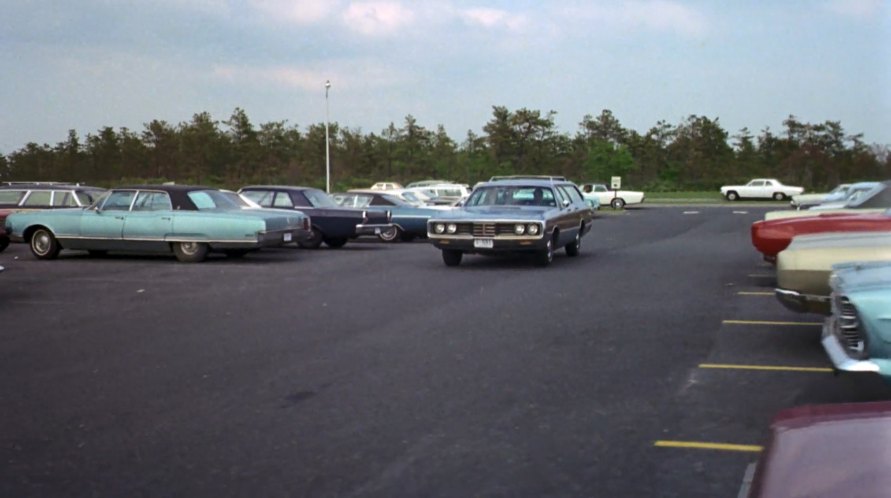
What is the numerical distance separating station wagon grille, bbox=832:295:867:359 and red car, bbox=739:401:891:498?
318 centimetres

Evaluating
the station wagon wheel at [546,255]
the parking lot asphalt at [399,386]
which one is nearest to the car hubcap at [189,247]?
the parking lot asphalt at [399,386]

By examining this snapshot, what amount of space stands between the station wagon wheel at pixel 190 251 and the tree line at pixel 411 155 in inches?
1387

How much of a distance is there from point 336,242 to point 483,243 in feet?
22.1

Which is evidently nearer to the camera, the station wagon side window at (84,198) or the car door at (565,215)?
the car door at (565,215)

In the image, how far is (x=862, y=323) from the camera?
5.46 meters

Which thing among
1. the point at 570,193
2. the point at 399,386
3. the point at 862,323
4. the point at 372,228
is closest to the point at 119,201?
the point at 372,228

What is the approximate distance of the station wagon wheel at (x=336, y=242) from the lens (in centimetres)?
2076

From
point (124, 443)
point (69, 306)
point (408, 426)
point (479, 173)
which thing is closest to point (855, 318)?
point (408, 426)

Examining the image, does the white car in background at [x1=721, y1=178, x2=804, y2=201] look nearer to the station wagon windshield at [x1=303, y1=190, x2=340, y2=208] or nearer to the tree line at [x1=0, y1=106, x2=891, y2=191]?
the tree line at [x1=0, y1=106, x2=891, y2=191]

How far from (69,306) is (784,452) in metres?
10.1

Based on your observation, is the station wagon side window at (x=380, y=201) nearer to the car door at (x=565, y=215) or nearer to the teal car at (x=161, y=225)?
the teal car at (x=161, y=225)

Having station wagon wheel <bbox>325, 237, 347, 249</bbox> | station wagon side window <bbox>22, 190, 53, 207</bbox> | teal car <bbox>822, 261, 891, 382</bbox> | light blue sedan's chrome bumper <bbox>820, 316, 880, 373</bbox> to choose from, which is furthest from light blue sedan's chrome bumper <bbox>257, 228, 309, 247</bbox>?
teal car <bbox>822, 261, 891, 382</bbox>

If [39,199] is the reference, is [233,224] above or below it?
below

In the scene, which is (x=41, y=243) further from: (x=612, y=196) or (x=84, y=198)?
(x=612, y=196)
